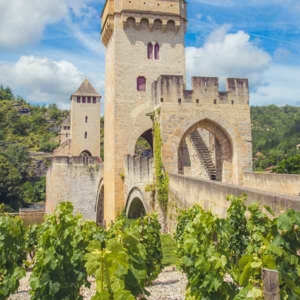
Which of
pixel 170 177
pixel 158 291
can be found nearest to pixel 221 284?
pixel 158 291

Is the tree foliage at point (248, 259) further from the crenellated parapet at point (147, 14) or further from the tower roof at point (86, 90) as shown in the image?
the tower roof at point (86, 90)

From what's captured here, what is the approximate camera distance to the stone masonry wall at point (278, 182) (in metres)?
11.8

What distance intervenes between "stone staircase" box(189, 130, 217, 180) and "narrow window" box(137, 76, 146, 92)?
12.7 feet

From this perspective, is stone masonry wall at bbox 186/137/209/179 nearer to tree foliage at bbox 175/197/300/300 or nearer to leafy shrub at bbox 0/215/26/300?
tree foliage at bbox 175/197/300/300

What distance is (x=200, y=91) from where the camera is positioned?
16.5 metres

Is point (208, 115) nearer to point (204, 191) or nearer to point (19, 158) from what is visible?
point (204, 191)

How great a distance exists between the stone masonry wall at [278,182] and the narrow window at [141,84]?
28.1 ft

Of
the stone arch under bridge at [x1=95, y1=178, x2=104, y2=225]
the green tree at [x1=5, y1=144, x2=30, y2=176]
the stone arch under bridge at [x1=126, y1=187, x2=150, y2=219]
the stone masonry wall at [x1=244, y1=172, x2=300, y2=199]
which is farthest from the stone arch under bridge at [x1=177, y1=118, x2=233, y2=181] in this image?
the green tree at [x1=5, y1=144, x2=30, y2=176]

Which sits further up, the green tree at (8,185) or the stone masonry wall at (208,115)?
the stone masonry wall at (208,115)

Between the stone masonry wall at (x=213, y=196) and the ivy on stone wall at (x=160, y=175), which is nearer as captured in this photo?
the stone masonry wall at (x=213, y=196)

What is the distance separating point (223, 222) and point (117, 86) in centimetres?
1606

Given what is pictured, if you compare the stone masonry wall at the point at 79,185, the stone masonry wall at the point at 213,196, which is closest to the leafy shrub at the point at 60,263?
the stone masonry wall at the point at 213,196

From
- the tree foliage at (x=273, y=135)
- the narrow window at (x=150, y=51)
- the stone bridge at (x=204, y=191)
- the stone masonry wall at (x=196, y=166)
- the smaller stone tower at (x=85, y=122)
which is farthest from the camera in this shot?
the tree foliage at (x=273, y=135)

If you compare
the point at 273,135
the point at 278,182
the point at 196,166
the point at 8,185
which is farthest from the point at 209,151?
the point at 273,135
